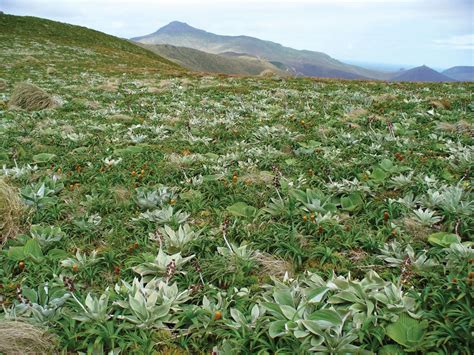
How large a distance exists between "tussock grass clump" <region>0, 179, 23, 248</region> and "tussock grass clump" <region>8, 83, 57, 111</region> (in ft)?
36.4

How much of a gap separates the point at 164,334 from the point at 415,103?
51.1 feet

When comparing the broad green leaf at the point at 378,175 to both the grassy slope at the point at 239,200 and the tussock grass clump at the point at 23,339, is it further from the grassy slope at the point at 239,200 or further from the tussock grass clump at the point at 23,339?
the tussock grass clump at the point at 23,339

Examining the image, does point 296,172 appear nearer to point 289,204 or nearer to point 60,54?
point 289,204

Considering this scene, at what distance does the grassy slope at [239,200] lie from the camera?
3734 millimetres

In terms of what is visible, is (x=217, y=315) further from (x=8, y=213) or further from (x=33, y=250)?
(x=8, y=213)

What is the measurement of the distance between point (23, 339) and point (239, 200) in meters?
4.01

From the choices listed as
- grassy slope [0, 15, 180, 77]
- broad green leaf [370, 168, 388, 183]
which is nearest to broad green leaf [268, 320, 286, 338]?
broad green leaf [370, 168, 388, 183]

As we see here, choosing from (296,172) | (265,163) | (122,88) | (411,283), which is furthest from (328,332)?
(122,88)

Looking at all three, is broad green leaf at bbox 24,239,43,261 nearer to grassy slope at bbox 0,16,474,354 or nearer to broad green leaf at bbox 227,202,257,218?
grassy slope at bbox 0,16,474,354

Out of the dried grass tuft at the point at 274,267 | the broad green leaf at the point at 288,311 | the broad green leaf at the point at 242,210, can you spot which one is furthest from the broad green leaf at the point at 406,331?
the broad green leaf at the point at 242,210

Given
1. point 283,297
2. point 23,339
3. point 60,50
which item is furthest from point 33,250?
point 60,50

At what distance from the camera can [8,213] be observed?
586 centimetres

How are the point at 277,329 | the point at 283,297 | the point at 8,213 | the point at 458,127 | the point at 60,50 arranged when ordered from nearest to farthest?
the point at 277,329, the point at 283,297, the point at 8,213, the point at 458,127, the point at 60,50

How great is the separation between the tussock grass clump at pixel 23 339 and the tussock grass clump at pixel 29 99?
47.1 feet
